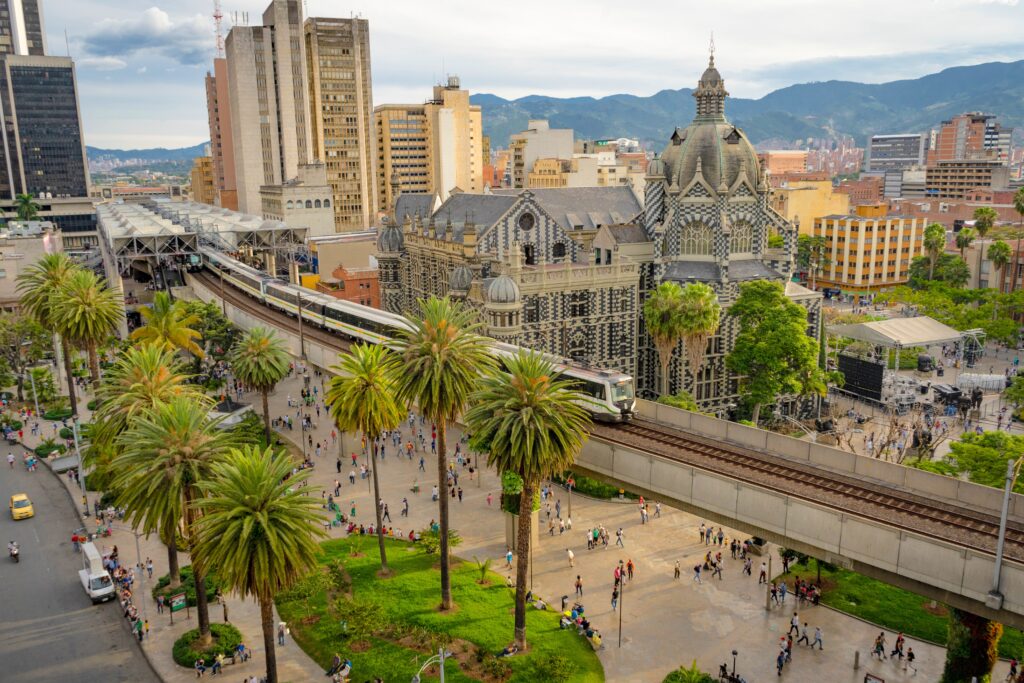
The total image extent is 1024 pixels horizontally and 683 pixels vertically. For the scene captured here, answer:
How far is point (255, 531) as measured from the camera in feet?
109

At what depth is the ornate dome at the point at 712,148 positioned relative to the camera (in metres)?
84.8

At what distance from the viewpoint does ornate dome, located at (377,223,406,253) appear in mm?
108938

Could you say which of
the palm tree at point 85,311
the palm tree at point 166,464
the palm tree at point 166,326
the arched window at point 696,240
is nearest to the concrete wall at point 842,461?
the palm tree at point 166,464

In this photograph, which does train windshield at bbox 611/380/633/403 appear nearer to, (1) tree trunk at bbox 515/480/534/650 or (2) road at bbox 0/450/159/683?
(1) tree trunk at bbox 515/480/534/650

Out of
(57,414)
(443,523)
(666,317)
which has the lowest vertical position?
(57,414)

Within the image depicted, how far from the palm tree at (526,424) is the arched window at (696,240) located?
4903cm

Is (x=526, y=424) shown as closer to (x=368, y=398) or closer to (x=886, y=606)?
(x=368, y=398)

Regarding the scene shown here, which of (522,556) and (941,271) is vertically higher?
(941,271)

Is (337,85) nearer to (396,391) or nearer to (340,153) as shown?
(340,153)

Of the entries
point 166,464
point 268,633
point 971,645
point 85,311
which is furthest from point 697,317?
point 85,311

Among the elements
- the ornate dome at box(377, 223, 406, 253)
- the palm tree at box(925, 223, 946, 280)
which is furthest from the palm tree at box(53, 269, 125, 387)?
the palm tree at box(925, 223, 946, 280)

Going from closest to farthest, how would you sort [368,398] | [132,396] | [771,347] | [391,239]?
[132,396]
[368,398]
[771,347]
[391,239]

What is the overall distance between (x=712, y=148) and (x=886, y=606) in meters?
52.8

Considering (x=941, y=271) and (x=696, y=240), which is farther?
(x=941, y=271)
